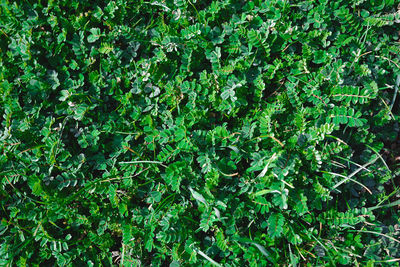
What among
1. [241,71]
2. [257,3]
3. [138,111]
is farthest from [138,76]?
[257,3]

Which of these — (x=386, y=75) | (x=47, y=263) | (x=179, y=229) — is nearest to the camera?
(x=179, y=229)

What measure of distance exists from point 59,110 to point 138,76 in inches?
21.4

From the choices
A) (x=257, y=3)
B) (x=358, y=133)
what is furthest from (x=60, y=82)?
(x=358, y=133)

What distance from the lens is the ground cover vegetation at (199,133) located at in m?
2.17

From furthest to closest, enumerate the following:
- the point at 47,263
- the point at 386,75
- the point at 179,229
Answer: the point at 386,75
the point at 47,263
the point at 179,229

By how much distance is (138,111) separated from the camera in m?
2.34

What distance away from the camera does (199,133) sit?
2219 mm

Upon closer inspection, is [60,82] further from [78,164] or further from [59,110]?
[78,164]

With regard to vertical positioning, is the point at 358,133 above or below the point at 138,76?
below

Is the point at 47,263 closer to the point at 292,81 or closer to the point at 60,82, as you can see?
the point at 60,82

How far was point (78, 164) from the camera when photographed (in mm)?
2303

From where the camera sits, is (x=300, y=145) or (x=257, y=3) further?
(x=257, y=3)

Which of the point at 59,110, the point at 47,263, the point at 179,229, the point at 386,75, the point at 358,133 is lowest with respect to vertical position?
the point at 47,263

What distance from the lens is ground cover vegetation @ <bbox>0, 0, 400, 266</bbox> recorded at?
217 cm
